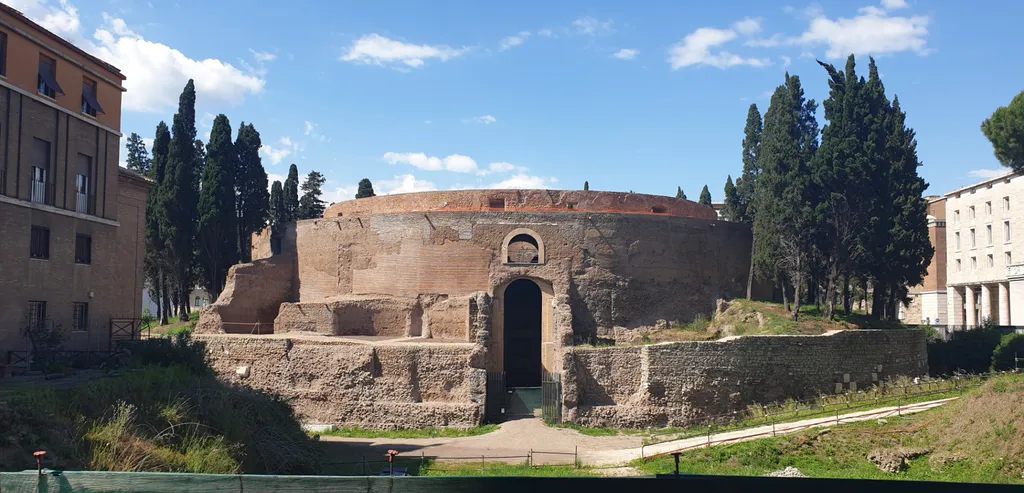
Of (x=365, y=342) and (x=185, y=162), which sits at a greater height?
(x=185, y=162)

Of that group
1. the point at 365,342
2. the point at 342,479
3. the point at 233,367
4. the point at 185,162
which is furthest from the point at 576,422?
the point at 185,162

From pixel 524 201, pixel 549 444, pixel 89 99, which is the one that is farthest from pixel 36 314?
pixel 524 201

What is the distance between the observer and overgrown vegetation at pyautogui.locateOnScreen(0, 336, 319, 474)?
385 inches

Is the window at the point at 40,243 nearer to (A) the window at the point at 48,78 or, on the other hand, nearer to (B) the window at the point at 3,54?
(A) the window at the point at 48,78

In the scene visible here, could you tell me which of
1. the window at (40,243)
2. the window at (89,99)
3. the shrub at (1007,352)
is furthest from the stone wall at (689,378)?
the window at (89,99)

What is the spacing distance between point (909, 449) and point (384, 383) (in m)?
12.7

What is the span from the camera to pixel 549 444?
1825 cm

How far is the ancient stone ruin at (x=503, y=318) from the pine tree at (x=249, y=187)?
107 inches

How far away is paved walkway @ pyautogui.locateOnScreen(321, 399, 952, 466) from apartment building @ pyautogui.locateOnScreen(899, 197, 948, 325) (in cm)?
2396

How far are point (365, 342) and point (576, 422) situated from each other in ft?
20.5

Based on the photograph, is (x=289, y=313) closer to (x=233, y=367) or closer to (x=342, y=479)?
(x=233, y=367)

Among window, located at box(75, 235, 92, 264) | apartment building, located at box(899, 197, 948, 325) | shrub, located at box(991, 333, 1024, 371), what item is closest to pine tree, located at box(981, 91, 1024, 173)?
apartment building, located at box(899, 197, 948, 325)

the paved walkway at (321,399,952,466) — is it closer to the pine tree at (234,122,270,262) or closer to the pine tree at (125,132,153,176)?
the pine tree at (234,122,270,262)

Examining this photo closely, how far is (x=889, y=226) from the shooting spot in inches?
1001
